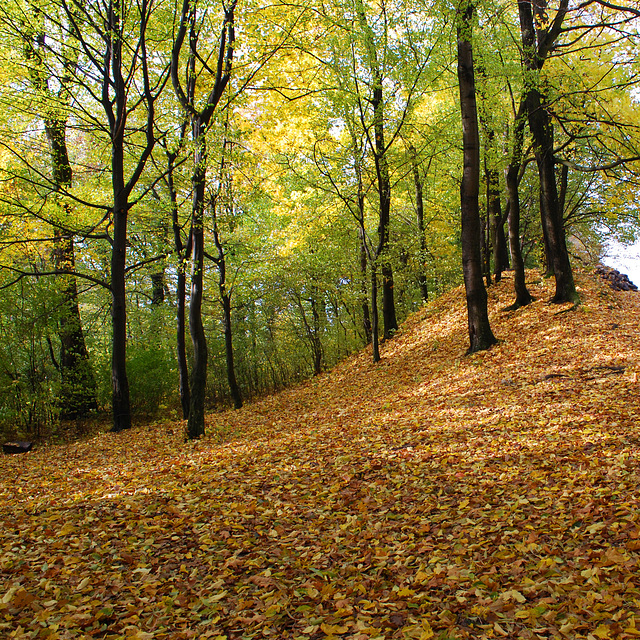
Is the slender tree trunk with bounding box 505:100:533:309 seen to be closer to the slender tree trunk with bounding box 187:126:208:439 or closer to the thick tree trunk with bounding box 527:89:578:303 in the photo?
the thick tree trunk with bounding box 527:89:578:303

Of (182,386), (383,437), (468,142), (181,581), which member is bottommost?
(181,581)

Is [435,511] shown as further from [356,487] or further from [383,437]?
[383,437]

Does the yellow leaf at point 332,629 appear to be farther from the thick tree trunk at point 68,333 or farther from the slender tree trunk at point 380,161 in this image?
the slender tree trunk at point 380,161

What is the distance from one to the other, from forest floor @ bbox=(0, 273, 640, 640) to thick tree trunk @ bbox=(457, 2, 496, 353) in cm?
242

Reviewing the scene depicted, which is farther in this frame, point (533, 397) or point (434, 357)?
point (434, 357)

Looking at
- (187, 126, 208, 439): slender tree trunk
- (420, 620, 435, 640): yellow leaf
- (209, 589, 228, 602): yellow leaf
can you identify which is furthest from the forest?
(420, 620, 435, 640): yellow leaf

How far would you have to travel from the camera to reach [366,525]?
4.19 m

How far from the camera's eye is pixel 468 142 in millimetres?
10414

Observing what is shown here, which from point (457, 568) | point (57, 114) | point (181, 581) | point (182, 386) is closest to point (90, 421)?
point (182, 386)

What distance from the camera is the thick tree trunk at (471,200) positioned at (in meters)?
10.4

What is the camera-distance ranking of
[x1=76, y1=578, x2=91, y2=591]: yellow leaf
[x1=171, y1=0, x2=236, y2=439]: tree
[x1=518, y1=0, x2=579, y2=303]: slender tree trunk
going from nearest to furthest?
[x1=76, y1=578, x2=91, y2=591]: yellow leaf
[x1=171, y1=0, x2=236, y2=439]: tree
[x1=518, y1=0, x2=579, y2=303]: slender tree trunk

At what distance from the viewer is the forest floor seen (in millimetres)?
2887

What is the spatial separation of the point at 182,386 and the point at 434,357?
6.59 metres

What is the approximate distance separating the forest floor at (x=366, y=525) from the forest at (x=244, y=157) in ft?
9.83
